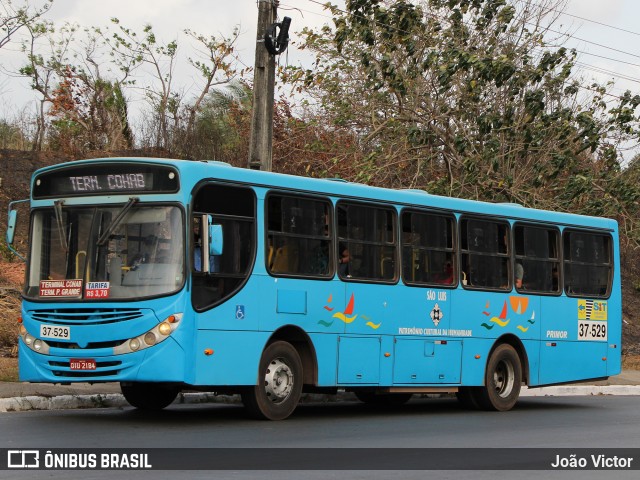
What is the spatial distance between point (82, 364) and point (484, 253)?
7005mm

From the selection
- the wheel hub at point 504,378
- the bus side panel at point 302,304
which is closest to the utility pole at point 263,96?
the bus side panel at point 302,304

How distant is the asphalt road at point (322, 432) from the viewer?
1021 centimetres

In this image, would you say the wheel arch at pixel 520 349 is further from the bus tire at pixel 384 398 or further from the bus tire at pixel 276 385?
the bus tire at pixel 276 385

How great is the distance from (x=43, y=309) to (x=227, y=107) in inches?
942

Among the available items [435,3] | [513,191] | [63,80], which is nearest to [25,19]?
[63,80]

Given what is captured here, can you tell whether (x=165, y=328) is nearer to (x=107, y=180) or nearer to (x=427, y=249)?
(x=107, y=180)

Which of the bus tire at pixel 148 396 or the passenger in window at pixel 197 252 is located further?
the bus tire at pixel 148 396

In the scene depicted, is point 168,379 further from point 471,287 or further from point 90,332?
point 471,287

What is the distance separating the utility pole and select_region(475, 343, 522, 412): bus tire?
4.75 metres

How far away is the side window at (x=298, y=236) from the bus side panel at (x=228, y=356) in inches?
36.7

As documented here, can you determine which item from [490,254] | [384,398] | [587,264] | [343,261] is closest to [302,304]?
[343,261]

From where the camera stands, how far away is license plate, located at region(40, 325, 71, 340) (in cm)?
1340

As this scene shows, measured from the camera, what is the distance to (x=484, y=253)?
1791cm

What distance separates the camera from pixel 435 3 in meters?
26.1
